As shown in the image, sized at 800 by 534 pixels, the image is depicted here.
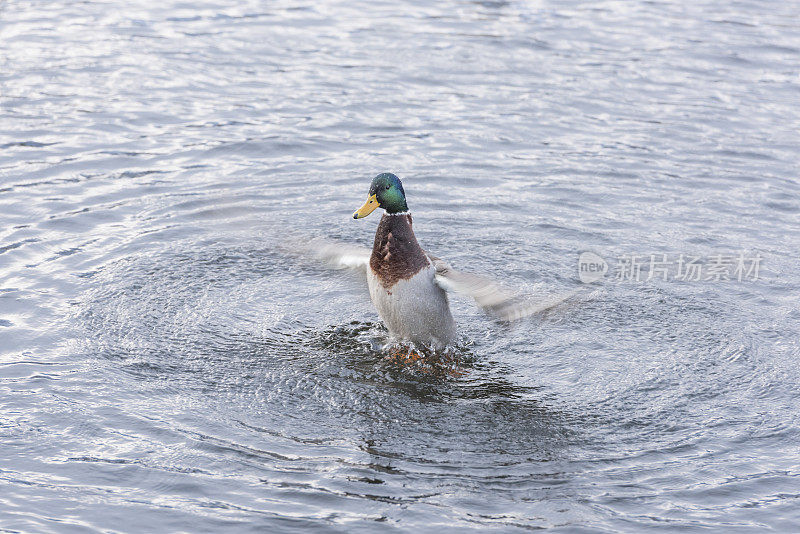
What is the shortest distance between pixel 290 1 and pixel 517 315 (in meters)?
11.4

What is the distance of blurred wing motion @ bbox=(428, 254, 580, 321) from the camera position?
5906 millimetres

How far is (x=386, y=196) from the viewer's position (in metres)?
6.42

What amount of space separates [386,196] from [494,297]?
3.36ft

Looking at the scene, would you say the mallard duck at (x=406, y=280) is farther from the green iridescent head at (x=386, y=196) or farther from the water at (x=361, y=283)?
the water at (x=361, y=283)

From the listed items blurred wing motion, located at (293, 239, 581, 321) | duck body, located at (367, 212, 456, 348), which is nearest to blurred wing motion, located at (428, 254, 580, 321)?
blurred wing motion, located at (293, 239, 581, 321)

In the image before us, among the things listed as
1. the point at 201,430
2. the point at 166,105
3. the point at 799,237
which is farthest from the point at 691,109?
the point at 201,430

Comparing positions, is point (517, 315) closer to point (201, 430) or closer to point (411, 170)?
point (201, 430)

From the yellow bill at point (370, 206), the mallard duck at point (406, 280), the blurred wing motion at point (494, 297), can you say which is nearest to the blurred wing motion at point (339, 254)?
the mallard duck at point (406, 280)

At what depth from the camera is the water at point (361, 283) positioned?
516cm

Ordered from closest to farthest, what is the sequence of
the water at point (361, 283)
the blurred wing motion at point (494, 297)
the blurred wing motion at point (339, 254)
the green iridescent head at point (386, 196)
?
the water at point (361, 283)
the blurred wing motion at point (494, 297)
the green iridescent head at point (386, 196)
the blurred wing motion at point (339, 254)

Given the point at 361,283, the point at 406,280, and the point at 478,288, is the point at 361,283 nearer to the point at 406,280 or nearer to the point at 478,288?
the point at 406,280

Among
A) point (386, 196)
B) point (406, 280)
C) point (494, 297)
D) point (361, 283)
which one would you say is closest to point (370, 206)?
point (386, 196)

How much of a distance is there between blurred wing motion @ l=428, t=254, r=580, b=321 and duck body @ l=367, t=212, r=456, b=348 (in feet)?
0.47

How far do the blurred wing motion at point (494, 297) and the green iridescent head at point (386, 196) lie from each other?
568 millimetres
